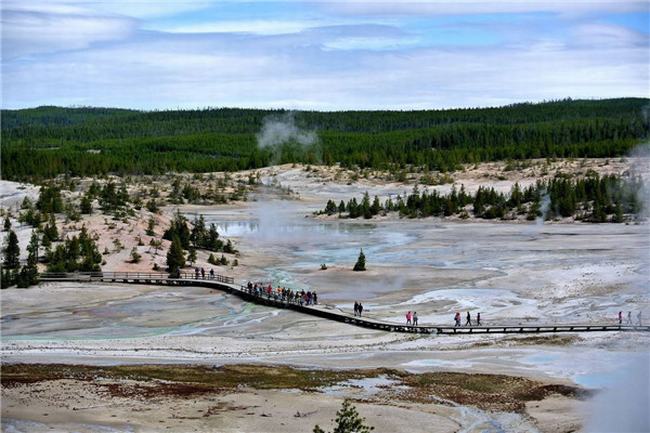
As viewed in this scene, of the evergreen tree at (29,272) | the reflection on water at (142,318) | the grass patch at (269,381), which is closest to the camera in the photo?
the grass patch at (269,381)

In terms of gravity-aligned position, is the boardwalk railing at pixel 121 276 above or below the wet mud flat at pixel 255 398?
above

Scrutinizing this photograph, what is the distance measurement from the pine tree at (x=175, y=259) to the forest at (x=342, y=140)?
40104 millimetres

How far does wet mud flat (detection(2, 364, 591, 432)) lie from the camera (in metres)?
25.2

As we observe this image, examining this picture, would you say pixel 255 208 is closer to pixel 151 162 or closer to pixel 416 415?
pixel 151 162

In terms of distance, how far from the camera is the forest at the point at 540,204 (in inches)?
2825

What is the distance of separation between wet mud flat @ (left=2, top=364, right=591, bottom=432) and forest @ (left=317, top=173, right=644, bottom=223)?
4260 centimetres

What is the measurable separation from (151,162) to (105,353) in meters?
91.4

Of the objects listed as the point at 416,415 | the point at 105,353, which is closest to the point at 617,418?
the point at 416,415

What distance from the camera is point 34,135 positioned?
544ft

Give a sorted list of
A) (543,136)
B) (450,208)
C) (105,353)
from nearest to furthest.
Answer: (105,353) < (450,208) < (543,136)

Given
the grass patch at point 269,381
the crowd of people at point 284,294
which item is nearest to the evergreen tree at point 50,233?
the crowd of people at point 284,294

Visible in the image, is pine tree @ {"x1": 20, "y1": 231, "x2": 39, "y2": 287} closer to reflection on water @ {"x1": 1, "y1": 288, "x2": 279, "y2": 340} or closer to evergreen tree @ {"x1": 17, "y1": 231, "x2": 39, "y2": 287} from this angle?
evergreen tree @ {"x1": 17, "y1": 231, "x2": 39, "y2": 287}

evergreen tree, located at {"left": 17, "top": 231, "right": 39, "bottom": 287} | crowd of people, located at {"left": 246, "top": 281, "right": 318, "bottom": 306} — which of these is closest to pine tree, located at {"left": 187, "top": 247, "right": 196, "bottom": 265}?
evergreen tree, located at {"left": 17, "top": 231, "right": 39, "bottom": 287}

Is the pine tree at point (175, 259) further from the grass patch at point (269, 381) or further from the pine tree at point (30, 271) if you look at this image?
the grass patch at point (269, 381)
